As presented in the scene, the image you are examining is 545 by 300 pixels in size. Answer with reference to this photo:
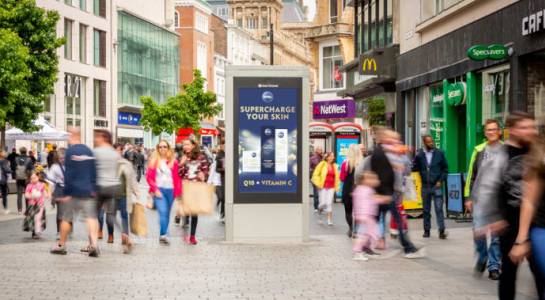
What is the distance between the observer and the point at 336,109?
38.1 meters

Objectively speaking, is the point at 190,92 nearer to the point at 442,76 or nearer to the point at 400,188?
the point at 442,76

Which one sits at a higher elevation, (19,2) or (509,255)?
(19,2)

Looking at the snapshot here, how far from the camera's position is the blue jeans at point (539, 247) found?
699 centimetres

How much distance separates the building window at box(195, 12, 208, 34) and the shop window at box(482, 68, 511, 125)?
85870 millimetres

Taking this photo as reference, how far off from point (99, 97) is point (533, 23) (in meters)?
55.2

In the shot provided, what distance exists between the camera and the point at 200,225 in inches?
802

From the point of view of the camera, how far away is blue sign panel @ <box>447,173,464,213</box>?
66.9 ft

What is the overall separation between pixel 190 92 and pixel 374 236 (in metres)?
64.2

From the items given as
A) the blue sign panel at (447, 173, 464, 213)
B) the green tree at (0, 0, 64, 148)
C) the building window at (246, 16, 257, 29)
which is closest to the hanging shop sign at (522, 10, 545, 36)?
the blue sign panel at (447, 173, 464, 213)

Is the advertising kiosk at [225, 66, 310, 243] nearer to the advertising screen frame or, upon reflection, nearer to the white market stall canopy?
the advertising screen frame

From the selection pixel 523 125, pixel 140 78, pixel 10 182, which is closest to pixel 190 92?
pixel 140 78

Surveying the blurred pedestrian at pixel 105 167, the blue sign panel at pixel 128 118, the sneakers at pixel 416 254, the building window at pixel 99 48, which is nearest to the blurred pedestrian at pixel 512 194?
the sneakers at pixel 416 254

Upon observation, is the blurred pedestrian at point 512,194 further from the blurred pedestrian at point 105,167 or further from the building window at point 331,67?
the building window at point 331,67

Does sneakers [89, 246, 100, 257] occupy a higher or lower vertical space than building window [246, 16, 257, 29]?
lower
